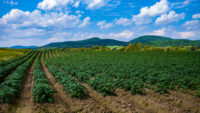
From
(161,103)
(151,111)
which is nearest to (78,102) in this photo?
(151,111)

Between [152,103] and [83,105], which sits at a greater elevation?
[83,105]

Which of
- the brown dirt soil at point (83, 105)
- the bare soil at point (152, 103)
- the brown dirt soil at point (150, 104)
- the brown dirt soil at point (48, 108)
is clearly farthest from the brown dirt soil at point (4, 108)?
the brown dirt soil at point (150, 104)

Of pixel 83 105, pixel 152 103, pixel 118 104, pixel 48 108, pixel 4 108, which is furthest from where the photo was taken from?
pixel 152 103

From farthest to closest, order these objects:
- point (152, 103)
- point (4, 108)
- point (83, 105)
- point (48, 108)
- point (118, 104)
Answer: point (152, 103), point (118, 104), point (83, 105), point (48, 108), point (4, 108)

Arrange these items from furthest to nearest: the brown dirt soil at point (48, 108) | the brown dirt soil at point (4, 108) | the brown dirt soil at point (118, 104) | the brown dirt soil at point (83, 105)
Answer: the brown dirt soil at point (118, 104), the brown dirt soil at point (83, 105), the brown dirt soil at point (48, 108), the brown dirt soil at point (4, 108)

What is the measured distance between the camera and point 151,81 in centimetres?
1211

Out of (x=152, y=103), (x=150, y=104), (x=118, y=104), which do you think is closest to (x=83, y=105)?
(x=118, y=104)

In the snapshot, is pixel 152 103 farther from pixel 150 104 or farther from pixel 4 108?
pixel 4 108

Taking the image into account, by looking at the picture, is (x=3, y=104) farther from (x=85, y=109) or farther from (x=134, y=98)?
(x=134, y=98)

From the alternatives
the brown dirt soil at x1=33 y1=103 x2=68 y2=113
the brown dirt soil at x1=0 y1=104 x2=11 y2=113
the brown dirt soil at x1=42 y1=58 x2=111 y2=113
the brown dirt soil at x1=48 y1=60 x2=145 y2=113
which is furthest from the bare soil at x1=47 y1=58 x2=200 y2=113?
the brown dirt soil at x1=0 y1=104 x2=11 y2=113

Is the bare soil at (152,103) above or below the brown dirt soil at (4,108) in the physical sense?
below

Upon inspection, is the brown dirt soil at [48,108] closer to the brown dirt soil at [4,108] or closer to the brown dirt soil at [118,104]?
the brown dirt soil at [4,108]

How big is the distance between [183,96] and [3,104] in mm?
13251

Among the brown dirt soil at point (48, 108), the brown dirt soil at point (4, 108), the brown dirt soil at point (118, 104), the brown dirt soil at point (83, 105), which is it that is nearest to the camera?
the brown dirt soil at point (4, 108)
